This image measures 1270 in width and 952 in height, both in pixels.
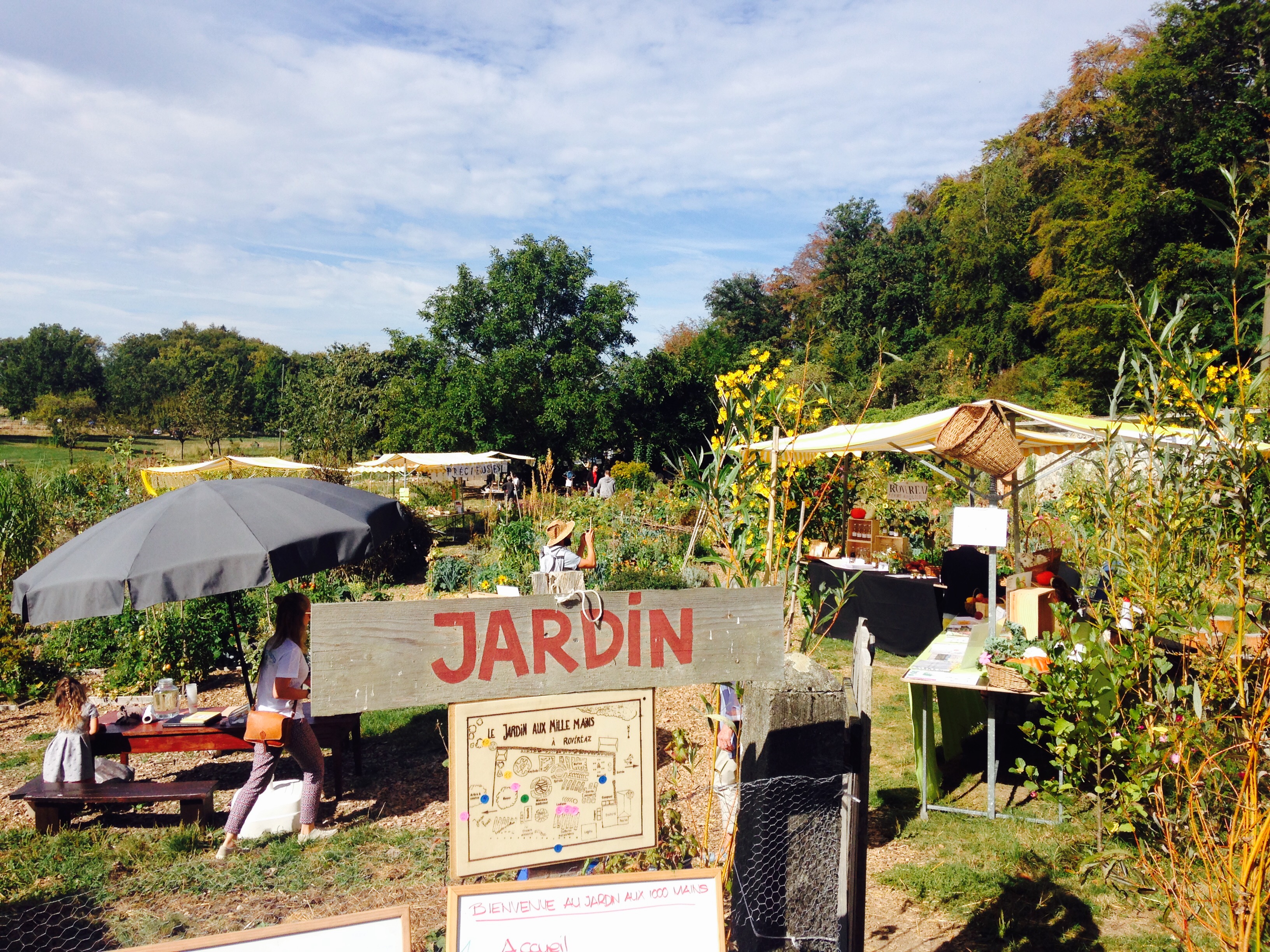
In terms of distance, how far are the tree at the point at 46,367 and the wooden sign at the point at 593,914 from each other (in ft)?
214

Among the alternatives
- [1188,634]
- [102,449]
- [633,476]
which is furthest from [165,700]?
[102,449]

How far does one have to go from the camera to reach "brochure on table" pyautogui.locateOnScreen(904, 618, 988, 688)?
432cm

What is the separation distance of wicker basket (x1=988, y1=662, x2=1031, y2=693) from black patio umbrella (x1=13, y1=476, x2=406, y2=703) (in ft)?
11.7

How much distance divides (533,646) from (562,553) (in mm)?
4749

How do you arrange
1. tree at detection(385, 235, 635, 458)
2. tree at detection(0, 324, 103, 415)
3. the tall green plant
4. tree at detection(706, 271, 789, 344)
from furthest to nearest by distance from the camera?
1. tree at detection(0, 324, 103, 415)
2. tree at detection(706, 271, 789, 344)
3. tree at detection(385, 235, 635, 458)
4. the tall green plant

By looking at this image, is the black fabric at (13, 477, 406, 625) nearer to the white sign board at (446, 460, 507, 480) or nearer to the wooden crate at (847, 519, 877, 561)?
the wooden crate at (847, 519, 877, 561)

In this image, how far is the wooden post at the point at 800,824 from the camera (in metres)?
2.37

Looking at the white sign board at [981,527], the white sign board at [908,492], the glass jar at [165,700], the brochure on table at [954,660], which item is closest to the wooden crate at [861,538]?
the white sign board at [908,492]

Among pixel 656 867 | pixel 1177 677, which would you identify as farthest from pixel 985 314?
pixel 656 867

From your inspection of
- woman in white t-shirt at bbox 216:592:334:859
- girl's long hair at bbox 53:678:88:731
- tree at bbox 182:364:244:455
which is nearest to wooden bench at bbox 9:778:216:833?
woman in white t-shirt at bbox 216:592:334:859

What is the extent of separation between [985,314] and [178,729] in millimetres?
31540

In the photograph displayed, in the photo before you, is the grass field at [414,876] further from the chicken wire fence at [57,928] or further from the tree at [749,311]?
the tree at [749,311]

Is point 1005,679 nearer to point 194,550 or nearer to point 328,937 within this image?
point 328,937

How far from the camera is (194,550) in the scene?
168 inches
